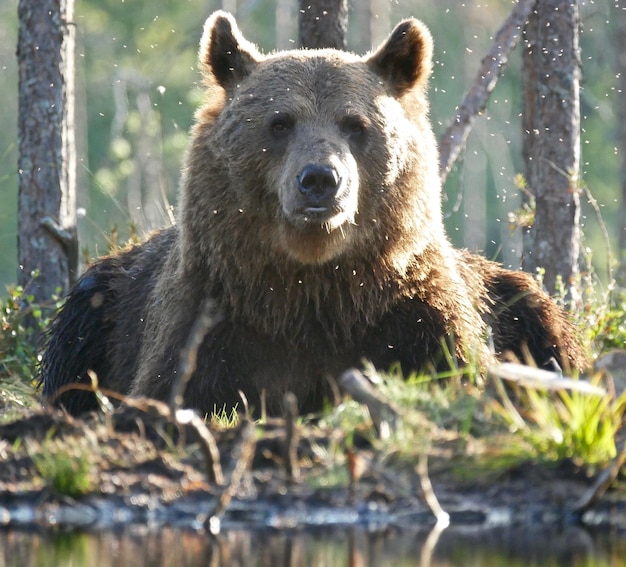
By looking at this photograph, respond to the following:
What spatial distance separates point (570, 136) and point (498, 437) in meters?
5.13

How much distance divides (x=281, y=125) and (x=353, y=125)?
0.40 m

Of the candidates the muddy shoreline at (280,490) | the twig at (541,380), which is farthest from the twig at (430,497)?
the twig at (541,380)

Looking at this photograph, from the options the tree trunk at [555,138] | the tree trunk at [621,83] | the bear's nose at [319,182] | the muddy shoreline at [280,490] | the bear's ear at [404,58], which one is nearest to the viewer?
the muddy shoreline at [280,490]

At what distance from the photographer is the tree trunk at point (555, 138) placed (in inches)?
374

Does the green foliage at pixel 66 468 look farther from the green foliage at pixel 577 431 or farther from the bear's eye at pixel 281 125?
the bear's eye at pixel 281 125

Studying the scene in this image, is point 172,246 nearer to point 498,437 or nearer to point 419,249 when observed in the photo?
point 419,249

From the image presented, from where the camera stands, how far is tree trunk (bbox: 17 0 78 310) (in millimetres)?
9141

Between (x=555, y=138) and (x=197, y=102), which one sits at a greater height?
(x=197, y=102)

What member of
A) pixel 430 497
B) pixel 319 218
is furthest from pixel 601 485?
pixel 319 218

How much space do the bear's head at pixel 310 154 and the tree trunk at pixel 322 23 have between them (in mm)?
2274

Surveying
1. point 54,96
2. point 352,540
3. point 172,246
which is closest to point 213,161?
point 172,246

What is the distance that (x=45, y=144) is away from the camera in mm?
9211

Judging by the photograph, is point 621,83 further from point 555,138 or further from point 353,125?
point 353,125

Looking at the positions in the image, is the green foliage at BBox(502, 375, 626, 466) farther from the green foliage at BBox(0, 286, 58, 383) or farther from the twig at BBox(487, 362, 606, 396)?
the green foliage at BBox(0, 286, 58, 383)
